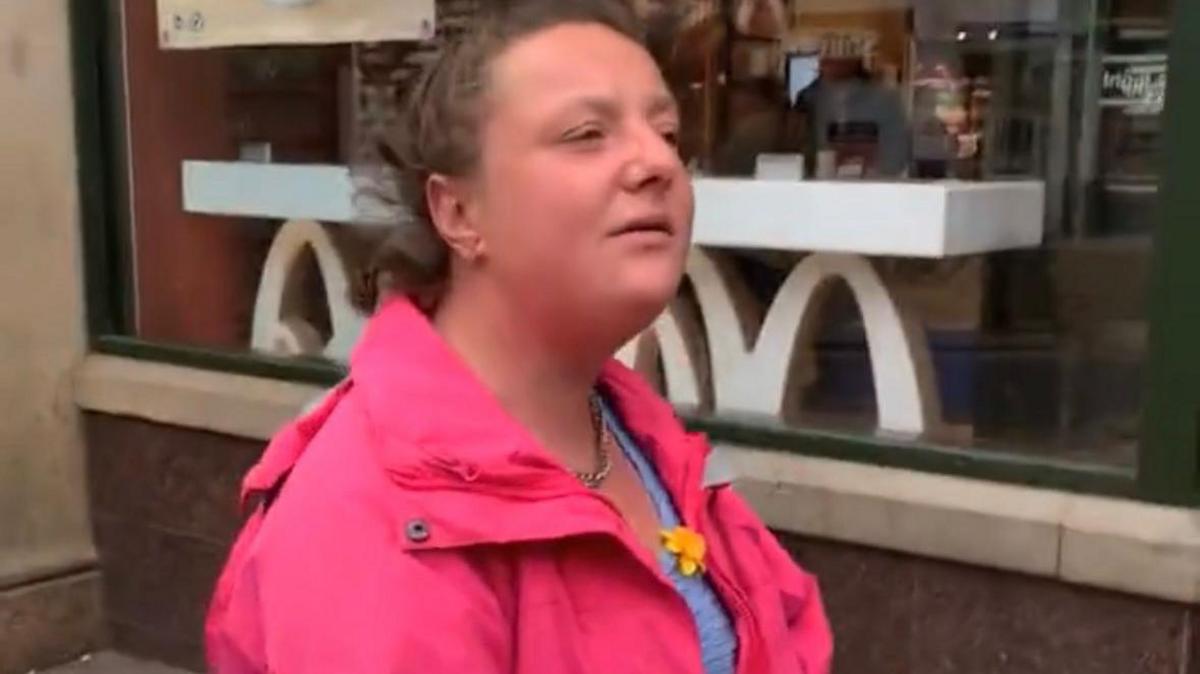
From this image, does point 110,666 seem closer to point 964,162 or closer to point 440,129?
point 964,162

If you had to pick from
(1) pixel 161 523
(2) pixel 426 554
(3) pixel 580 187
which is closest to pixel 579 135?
(3) pixel 580 187

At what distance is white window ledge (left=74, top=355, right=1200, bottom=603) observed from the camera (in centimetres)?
315

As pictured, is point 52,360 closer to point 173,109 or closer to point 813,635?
point 173,109

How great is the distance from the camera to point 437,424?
1819 mm

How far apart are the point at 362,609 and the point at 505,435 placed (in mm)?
250

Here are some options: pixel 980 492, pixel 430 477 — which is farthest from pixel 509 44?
pixel 980 492

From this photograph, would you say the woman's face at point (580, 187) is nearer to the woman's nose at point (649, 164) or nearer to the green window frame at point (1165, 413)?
the woman's nose at point (649, 164)

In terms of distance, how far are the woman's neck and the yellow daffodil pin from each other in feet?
0.51

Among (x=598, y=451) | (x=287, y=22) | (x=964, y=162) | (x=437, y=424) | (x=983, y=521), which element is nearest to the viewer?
(x=437, y=424)

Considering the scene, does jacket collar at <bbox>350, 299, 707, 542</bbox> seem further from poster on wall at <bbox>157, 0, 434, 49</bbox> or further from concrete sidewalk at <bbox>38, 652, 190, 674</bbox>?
concrete sidewalk at <bbox>38, 652, 190, 674</bbox>

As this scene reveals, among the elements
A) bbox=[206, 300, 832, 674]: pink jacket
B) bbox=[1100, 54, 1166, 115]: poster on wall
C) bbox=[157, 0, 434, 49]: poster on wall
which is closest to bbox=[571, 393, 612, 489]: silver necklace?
bbox=[206, 300, 832, 674]: pink jacket

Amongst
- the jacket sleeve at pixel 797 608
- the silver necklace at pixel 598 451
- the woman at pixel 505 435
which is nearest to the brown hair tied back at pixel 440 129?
the woman at pixel 505 435

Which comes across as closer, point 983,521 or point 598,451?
point 598,451

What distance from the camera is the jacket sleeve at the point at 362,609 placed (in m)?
1.69
